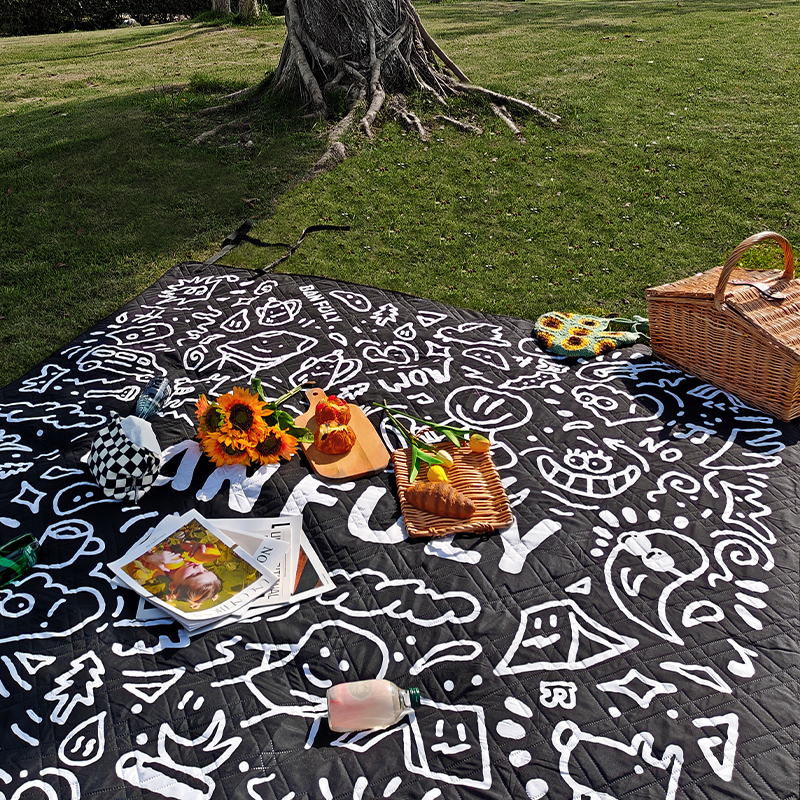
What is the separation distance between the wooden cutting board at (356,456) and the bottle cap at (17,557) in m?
1.31

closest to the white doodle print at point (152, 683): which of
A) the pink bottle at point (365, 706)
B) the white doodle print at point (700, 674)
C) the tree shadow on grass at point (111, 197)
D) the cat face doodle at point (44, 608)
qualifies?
the cat face doodle at point (44, 608)

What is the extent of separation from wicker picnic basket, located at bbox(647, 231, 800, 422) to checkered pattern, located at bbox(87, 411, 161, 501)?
308 cm

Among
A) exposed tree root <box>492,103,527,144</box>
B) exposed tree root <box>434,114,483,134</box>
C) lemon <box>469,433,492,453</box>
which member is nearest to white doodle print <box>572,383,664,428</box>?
lemon <box>469,433,492,453</box>

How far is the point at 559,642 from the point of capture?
105 inches

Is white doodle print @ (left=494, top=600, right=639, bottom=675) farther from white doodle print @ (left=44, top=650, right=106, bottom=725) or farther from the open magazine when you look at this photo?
white doodle print @ (left=44, top=650, right=106, bottom=725)

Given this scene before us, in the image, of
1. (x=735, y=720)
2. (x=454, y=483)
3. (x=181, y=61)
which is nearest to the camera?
(x=735, y=720)

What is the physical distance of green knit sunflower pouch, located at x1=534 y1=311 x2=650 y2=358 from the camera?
4.38 meters

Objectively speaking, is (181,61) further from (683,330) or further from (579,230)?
(683,330)

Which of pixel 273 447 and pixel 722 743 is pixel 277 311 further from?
pixel 722 743

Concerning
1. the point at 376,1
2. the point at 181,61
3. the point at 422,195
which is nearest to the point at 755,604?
the point at 422,195

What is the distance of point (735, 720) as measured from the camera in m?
2.39

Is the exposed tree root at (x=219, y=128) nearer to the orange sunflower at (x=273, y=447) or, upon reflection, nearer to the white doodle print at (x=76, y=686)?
the orange sunflower at (x=273, y=447)

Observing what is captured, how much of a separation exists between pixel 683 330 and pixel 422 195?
3.69 meters

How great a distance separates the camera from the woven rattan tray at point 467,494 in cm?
313
